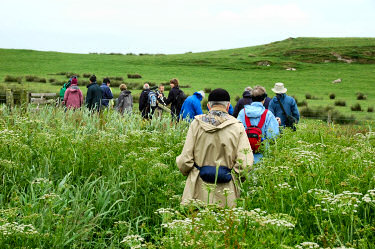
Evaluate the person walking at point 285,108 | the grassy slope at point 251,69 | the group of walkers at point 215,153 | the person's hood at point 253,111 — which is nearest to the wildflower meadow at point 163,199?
the group of walkers at point 215,153

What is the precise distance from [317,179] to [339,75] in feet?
215

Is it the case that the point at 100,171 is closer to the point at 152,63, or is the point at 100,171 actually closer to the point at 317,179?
the point at 317,179

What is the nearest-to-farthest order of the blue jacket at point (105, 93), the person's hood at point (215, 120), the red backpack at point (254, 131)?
the person's hood at point (215, 120) < the red backpack at point (254, 131) < the blue jacket at point (105, 93)

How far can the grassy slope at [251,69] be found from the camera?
2111 inches

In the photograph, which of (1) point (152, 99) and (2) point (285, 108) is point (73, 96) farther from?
(2) point (285, 108)

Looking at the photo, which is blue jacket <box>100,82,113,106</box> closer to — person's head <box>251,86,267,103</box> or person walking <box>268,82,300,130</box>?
person walking <box>268,82,300,130</box>

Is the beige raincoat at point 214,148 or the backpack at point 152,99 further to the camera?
the backpack at point 152,99

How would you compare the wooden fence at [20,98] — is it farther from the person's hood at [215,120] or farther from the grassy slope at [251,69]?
the grassy slope at [251,69]

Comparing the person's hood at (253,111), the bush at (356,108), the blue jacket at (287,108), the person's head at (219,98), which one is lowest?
the bush at (356,108)

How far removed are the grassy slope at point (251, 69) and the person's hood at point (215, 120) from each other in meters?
31.4

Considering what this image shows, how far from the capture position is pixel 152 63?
270 feet

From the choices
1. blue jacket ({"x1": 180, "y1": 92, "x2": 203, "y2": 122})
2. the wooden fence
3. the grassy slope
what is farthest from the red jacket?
the grassy slope

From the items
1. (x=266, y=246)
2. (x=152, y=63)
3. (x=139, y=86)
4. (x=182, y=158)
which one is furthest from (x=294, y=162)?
(x=152, y=63)

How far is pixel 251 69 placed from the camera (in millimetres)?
75562
